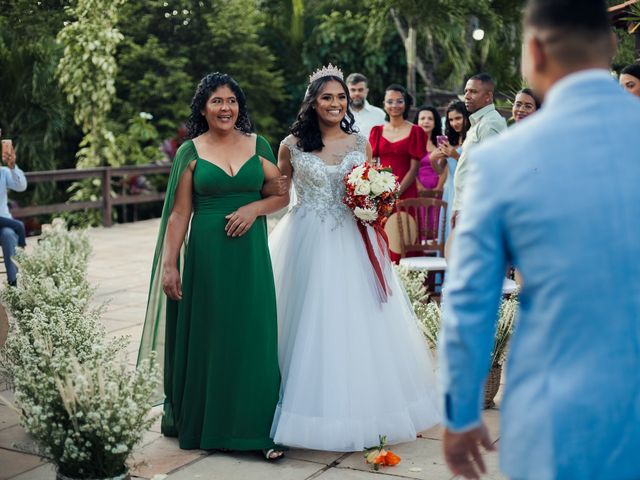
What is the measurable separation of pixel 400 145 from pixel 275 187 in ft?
14.8

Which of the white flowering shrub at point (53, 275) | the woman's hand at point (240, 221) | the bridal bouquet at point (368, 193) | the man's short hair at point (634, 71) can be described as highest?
the man's short hair at point (634, 71)

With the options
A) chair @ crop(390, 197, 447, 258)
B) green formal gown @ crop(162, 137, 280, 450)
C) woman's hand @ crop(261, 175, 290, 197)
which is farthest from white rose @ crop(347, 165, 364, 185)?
chair @ crop(390, 197, 447, 258)

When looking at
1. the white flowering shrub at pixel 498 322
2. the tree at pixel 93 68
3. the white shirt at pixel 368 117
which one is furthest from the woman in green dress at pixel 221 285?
the tree at pixel 93 68

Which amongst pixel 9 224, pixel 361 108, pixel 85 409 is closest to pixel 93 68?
pixel 361 108

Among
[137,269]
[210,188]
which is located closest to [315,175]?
[210,188]

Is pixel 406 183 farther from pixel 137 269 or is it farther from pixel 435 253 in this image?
pixel 137 269

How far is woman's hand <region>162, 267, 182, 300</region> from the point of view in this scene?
4.68 metres

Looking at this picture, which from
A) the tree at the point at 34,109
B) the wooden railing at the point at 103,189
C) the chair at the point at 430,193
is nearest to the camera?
the chair at the point at 430,193

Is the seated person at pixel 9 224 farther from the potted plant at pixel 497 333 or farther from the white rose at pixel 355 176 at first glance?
the white rose at pixel 355 176

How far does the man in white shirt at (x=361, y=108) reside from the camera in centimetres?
1036

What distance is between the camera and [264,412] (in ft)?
15.4

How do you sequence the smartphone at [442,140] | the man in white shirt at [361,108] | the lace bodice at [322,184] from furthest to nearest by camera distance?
the man in white shirt at [361,108]
the smartphone at [442,140]
the lace bodice at [322,184]

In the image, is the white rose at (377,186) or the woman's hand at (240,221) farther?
the white rose at (377,186)

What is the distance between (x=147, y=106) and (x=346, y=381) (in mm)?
16732
